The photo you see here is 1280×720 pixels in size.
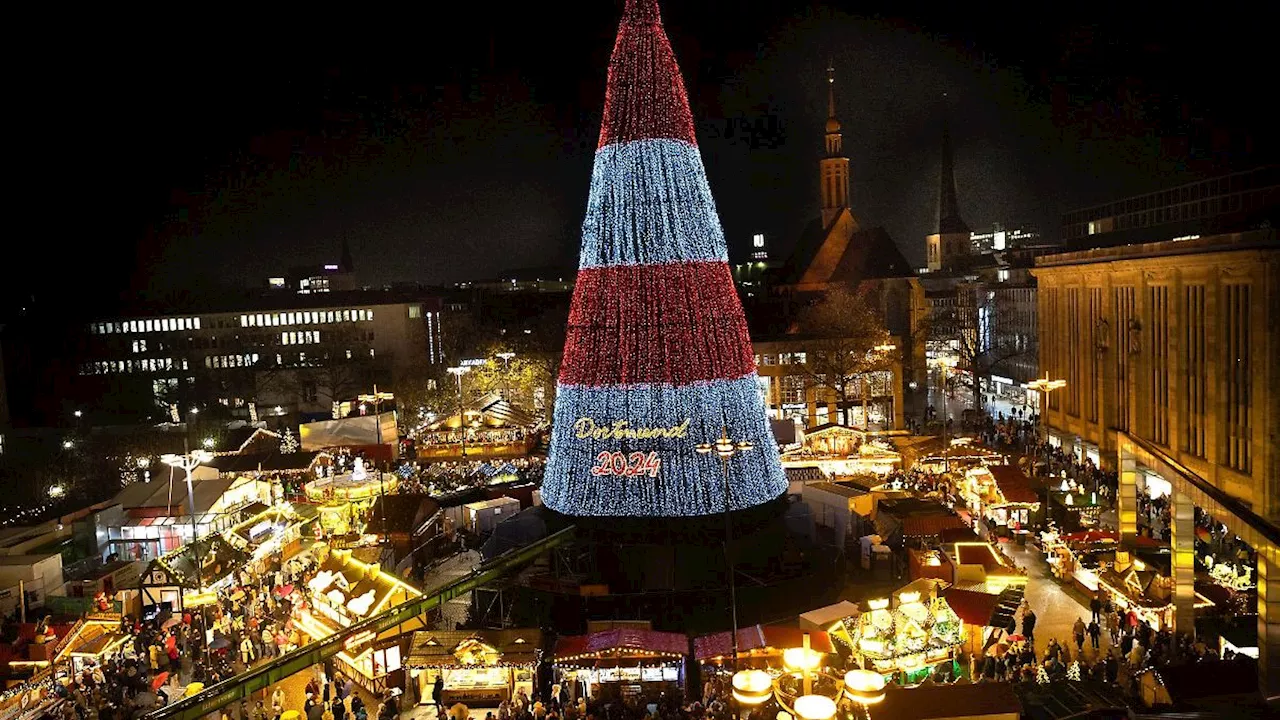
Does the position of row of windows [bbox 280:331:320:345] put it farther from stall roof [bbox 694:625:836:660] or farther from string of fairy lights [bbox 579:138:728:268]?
stall roof [bbox 694:625:836:660]

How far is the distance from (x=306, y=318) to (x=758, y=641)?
71.3 m

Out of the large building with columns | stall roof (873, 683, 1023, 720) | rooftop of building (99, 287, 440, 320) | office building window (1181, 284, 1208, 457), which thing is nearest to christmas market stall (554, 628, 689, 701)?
stall roof (873, 683, 1023, 720)

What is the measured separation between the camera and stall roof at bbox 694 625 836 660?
51.9 feet

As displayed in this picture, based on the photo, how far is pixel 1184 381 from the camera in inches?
1198

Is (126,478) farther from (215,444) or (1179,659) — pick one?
(1179,659)

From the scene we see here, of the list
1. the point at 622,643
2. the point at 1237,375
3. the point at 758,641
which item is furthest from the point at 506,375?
the point at 758,641

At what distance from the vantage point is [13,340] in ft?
242

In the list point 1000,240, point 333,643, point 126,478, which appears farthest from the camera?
point 1000,240

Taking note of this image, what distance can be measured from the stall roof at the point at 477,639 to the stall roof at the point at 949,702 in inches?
247

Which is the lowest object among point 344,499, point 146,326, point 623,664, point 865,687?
point 623,664

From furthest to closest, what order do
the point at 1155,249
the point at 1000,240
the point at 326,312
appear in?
1. the point at 1000,240
2. the point at 326,312
3. the point at 1155,249

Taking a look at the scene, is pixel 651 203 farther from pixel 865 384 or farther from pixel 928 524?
pixel 865 384

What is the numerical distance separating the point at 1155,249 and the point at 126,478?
44168 millimetres

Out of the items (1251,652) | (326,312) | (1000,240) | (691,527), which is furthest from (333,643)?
(1000,240)
